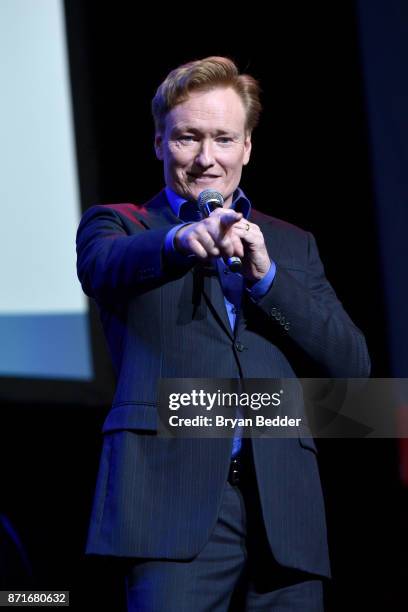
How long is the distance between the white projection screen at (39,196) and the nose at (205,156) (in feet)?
4.31

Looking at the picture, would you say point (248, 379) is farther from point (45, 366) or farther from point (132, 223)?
point (45, 366)

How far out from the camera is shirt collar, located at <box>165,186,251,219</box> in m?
1.55

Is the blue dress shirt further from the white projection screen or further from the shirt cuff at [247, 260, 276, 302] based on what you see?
the white projection screen

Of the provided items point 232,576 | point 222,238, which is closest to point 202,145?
point 222,238

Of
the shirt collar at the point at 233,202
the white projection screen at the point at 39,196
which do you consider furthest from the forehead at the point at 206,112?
the white projection screen at the point at 39,196

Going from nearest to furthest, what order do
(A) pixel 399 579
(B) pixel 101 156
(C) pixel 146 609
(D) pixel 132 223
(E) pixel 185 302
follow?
(C) pixel 146 609 < (E) pixel 185 302 < (D) pixel 132 223 < (A) pixel 399 579 < (B) pixel 101 156

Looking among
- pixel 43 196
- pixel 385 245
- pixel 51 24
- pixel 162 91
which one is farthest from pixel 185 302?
pixel 51 24

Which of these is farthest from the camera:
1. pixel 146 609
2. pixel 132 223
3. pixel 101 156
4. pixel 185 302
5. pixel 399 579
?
pixel 101 156

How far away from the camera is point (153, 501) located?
1331 millimetres

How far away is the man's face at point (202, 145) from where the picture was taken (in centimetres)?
154

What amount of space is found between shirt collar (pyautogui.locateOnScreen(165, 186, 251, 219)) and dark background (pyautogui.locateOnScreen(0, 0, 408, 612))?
2.63ft

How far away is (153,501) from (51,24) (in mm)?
2061

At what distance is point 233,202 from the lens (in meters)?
1.62

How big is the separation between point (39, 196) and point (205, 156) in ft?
4.69
